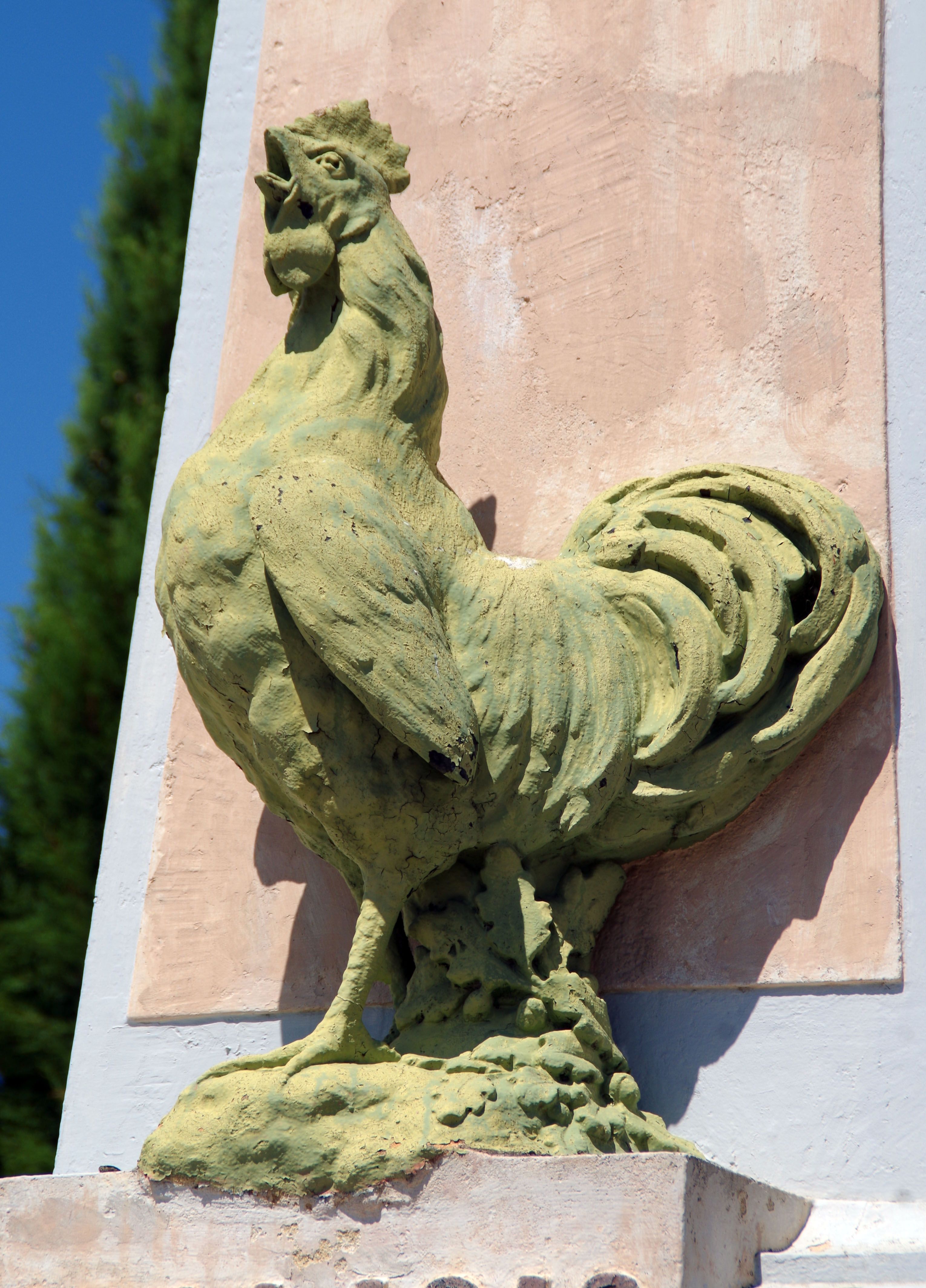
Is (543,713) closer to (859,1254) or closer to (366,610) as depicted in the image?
(366,610)

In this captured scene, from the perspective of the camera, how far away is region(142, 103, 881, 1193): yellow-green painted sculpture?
2051 millimetres

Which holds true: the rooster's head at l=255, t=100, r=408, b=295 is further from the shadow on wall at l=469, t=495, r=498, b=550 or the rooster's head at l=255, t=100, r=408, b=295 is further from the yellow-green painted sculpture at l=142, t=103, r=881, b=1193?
the shadow on wall at l=469, t=495, r=498, b=550

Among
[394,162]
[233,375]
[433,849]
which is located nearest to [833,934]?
[433,849]

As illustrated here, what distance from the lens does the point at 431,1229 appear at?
1.92 m

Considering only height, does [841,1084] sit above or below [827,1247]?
above

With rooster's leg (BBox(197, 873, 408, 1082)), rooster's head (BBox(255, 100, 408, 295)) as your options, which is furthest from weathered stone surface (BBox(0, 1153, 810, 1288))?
rooster's head (BBox(255, 100, 408, 295))

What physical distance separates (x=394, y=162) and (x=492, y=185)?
0.50m

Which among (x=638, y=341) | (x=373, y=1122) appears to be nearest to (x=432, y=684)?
(x=373, y=1122)

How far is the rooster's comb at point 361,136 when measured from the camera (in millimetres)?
2516

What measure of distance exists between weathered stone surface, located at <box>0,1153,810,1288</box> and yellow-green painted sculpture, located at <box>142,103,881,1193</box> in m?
0.05

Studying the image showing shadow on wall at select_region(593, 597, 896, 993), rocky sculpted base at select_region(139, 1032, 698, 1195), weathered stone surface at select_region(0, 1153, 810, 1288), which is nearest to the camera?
weathered stone surface at select_region(0, 1153, 810, 1288)

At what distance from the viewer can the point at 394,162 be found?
8.40ft

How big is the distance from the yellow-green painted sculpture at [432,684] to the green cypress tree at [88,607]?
3033mm

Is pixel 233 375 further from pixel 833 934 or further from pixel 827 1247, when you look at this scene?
pixel 827 1247
